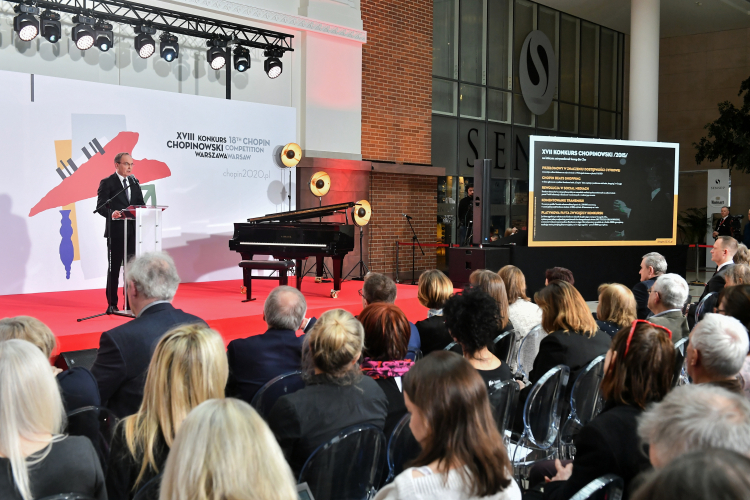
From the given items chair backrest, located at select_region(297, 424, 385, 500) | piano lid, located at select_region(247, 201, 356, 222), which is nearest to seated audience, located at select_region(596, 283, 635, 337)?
chair backrest, located at select_region(297, 424, 385, 500)

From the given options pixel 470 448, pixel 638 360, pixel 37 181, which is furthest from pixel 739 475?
pixel 37 181

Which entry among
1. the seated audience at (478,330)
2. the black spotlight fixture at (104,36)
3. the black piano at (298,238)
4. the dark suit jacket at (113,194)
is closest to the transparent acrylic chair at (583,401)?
the seated audience at (478,330)

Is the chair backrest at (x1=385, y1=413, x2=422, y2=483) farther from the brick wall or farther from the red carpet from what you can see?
the brick wall

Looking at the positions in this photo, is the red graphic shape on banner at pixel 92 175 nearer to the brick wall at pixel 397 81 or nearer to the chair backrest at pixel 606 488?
the brick wall at pixel 397 81

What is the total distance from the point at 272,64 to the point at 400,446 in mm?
7972

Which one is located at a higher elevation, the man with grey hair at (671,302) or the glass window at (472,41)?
the glass window at (472,41)

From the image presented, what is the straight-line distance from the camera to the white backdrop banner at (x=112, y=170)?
7293mm

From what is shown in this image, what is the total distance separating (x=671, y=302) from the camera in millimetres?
3643

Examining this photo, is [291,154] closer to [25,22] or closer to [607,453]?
[25,22]

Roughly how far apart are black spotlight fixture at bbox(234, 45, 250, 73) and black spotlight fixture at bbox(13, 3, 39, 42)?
262 cm

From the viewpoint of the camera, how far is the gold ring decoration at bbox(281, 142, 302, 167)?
9.57 meters

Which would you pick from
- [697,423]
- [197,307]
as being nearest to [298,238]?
[197,307]

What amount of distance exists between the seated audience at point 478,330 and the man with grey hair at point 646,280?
2782 mm

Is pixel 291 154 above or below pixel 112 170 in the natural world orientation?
above
